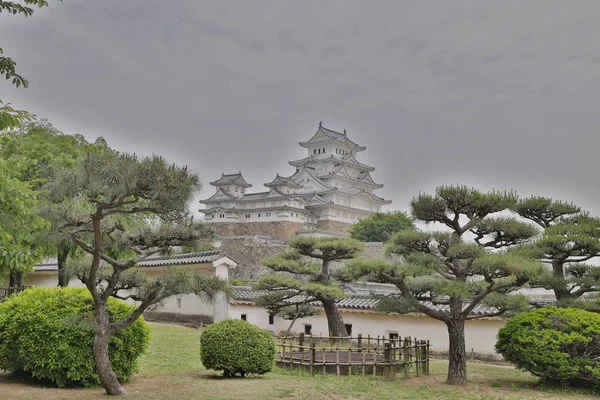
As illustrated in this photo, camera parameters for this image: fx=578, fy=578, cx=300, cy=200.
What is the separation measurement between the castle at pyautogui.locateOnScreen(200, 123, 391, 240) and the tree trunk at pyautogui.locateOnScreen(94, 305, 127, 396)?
148 feet

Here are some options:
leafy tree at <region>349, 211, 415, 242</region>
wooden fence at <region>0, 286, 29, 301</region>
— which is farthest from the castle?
wooden fence at <region>0, 286, 29, 301</region>

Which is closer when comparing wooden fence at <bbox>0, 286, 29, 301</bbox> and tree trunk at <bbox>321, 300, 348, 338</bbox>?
tree trunk at <bbox>321, 300, 348, 338</bbox>

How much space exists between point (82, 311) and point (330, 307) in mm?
8924

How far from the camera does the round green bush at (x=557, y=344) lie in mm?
11375

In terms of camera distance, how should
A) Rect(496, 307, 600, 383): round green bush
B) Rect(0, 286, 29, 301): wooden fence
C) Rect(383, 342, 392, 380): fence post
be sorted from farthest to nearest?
1. Rect(0, 286, 29, 301): wooden fence
2. Rect(383, 342, 392, 380): fence post
3. Rect(496, 307, 600, 383): round green bush

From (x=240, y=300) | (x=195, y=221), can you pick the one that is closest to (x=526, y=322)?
(x=195, y=221)

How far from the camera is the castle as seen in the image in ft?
186

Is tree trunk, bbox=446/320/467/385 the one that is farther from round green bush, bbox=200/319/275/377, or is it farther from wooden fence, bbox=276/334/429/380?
round green bush, bbox=200/319/275/377

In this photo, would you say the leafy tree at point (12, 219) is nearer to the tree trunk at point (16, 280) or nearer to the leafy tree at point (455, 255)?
the leafy tree at point (455, 255)

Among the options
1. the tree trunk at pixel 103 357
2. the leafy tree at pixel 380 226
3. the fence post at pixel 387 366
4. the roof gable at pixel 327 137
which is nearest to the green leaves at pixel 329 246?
the fence post at pixel 387 366

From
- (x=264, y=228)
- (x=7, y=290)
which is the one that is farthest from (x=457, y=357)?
(x=264, y=228)

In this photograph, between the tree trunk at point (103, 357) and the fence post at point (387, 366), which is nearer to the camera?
the tree trunk at point (103, 357)

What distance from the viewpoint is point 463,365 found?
12.0 meters

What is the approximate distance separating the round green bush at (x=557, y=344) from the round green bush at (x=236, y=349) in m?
5.14
